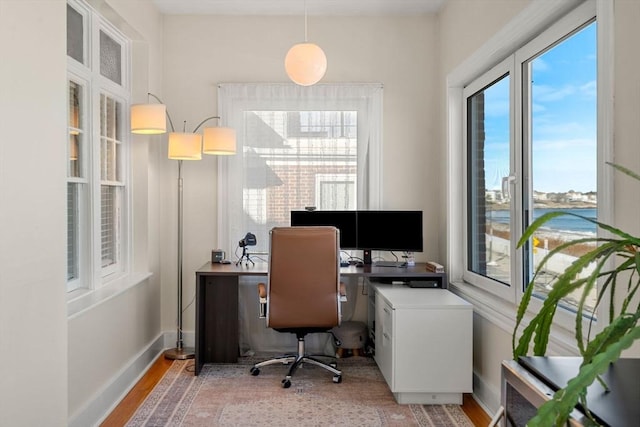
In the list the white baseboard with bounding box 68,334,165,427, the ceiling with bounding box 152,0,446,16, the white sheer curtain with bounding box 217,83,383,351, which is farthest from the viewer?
the white sheer curtain with bounding box 217,83,383,351

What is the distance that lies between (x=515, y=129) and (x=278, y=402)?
7.33ft

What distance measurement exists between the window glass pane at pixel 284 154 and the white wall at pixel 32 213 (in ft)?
6.77

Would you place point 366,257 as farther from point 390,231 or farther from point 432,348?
point 432,348

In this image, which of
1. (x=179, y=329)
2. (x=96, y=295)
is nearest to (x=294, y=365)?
(x=179, y=329)

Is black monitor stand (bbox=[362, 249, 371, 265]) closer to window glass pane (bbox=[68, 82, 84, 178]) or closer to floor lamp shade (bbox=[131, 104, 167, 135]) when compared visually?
floor lamp shade (bbox=[131, 104, 167, 135])

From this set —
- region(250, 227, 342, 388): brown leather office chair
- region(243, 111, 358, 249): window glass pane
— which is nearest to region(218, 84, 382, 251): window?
region(243, 111, 358, 249): window glass pane

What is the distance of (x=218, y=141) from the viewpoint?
11.5ft

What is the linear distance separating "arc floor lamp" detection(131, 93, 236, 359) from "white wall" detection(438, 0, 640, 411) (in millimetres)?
1793

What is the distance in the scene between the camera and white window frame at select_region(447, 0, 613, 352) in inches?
69.0

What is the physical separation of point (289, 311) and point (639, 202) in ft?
7.04

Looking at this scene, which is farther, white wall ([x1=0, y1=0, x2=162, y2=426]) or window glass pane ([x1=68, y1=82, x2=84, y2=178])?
window glass pane ([x1=68, y1=82, x2=84, y2=178])

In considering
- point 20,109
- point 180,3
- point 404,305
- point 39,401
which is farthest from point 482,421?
point 180,3

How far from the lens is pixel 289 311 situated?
124 inches

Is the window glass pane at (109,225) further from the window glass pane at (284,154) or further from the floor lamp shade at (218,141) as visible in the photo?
the window glass pane at (284,154)
